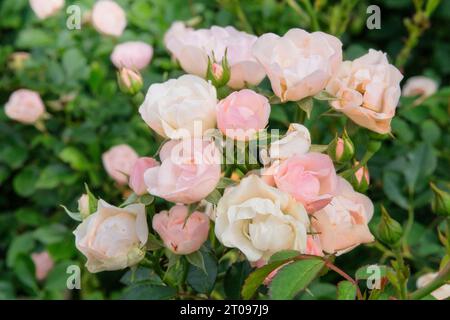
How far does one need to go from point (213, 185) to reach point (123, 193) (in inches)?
29.7

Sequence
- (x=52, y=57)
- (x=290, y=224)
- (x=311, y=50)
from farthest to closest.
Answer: (x=52, y=57) < (x=311, y=50) < (x=290, y=224)

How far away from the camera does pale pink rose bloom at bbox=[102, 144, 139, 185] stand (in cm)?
142

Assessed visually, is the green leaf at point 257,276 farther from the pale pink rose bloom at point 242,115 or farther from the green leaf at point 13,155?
the green leaf at point 13,155

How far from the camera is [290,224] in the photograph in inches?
29.9

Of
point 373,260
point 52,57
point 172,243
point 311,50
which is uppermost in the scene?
point 311,50

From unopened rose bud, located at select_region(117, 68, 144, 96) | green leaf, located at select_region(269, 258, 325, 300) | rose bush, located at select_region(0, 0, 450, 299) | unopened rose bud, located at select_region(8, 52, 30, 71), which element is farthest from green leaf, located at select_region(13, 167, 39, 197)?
green leaf, located at select_region(269, 258, 325, 300)

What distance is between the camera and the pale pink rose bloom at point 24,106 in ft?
4.99

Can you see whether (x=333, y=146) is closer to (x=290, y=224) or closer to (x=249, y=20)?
(x=290, y=224)

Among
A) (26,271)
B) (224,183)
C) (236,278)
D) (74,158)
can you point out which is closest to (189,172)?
(224,183)

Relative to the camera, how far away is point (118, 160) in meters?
1.44

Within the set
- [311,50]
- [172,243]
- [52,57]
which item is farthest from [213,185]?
[52,57]

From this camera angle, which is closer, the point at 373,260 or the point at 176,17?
the point at 373,260

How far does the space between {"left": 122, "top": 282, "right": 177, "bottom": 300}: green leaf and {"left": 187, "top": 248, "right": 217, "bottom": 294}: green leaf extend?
3 cm

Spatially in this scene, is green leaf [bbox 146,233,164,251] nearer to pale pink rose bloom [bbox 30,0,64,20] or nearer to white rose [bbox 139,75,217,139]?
white rose [bbox 139,75,217,139]
